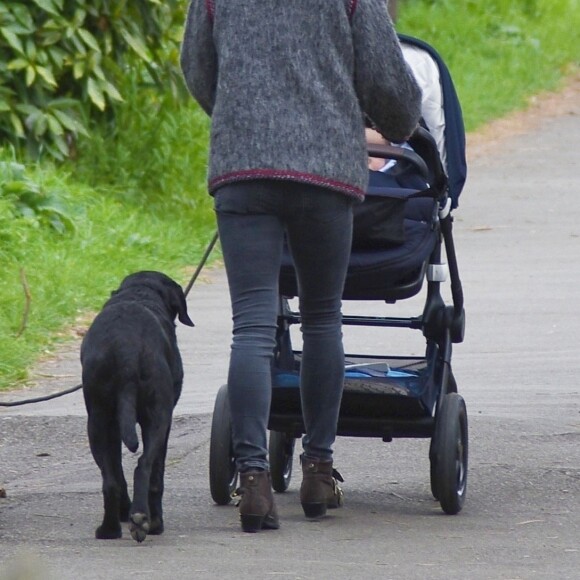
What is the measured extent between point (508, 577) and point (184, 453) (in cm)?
213

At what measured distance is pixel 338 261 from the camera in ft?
13.8

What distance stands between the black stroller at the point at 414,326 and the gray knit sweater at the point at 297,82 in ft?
1.76

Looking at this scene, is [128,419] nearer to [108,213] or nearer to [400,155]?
[400,155]

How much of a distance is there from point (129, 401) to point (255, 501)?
1.48 feet

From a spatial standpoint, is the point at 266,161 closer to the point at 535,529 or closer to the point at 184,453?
the point at 535,529

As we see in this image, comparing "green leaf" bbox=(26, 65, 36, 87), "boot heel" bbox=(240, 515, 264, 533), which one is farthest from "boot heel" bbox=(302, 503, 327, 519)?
"green leaf" bbox=(26, 65, 36, 87)

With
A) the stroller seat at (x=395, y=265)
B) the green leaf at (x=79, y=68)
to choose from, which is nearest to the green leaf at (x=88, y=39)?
the green leaf at (x=79, y=68)

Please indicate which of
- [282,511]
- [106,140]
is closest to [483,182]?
[106,140]

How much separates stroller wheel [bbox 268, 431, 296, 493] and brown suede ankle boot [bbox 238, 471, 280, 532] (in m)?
0.81

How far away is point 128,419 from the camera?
4.04 meters

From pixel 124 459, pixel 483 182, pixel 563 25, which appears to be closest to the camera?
pixel 124 459

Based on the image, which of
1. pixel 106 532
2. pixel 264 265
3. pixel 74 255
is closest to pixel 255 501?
pixel 106 532

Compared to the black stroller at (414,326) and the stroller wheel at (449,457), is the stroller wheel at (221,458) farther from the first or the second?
the stroller wheel at (449,457)

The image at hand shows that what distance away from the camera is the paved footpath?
387 cm
